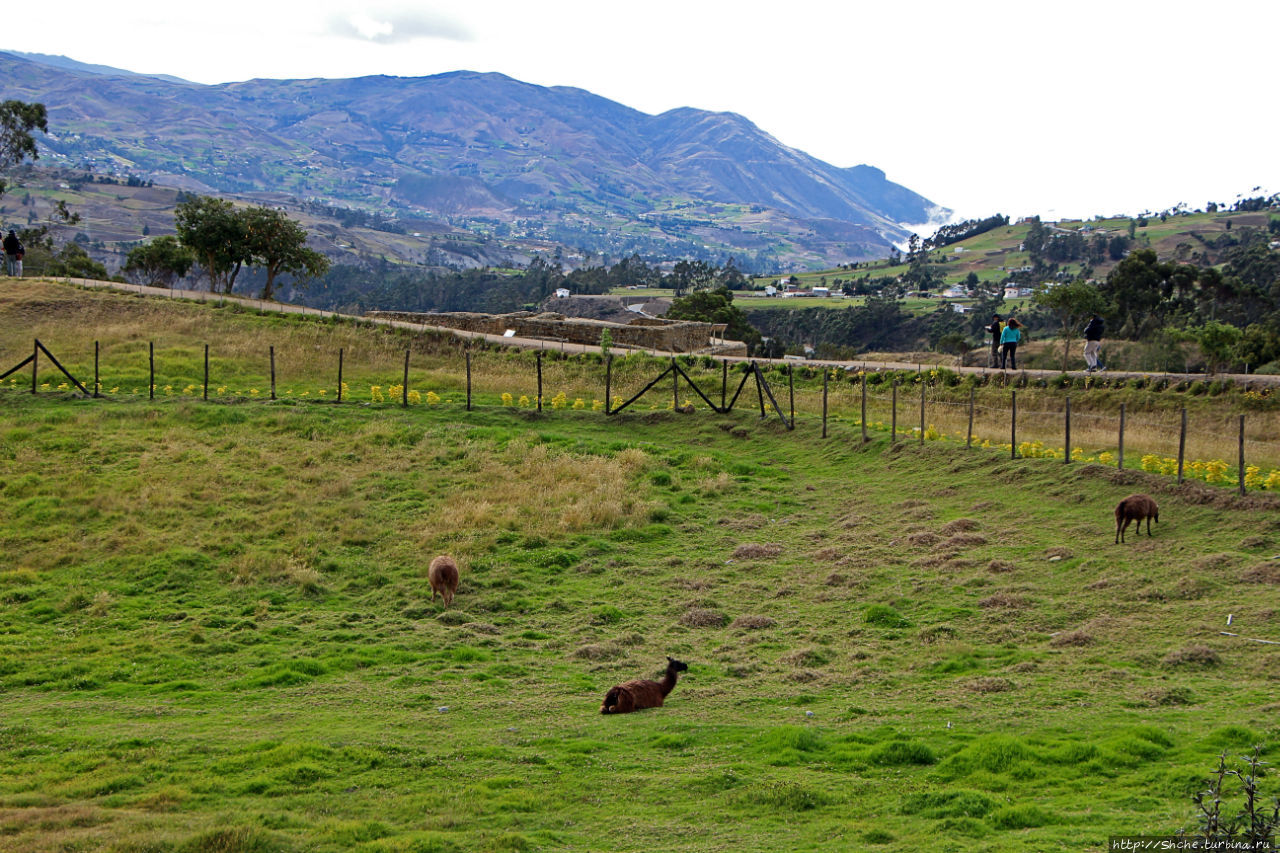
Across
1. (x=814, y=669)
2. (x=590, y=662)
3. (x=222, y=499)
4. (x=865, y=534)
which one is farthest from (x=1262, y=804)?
(x=222, y=499)

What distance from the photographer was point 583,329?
2016 inches

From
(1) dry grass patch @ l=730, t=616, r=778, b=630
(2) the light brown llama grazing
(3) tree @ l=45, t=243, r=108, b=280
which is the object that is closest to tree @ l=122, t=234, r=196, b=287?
(3) tree @ l=45, t=243, r=108, b=280

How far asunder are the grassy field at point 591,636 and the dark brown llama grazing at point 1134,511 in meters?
0.49

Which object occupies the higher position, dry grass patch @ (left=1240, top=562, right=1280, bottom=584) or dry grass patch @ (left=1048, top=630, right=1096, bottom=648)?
dry grass patch @ (left=1240, top=562, right=1280, bottom=584)

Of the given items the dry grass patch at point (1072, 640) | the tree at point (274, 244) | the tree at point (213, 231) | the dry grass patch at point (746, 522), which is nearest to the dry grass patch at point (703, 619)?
the dry grass patch at point (1072, 640)

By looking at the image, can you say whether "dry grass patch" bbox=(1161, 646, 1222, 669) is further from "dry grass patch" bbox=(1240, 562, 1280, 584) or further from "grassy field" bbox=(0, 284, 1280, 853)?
"dry grass patch" bbox=(1240, 562, 1280, 584)

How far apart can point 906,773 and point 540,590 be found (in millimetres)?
10443

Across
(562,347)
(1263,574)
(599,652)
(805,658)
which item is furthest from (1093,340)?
(599,652)

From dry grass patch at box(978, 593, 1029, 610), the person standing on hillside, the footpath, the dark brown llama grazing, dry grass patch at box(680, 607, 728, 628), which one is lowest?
dry grass patch at box(680, 607, 728, 628)

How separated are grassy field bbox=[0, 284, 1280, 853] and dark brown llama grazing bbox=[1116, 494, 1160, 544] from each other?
49 centimetres

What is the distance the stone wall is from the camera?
49438mm

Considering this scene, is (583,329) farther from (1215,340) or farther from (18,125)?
(18,125)

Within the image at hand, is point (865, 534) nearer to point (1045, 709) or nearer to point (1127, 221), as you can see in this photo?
point (1045, 709)

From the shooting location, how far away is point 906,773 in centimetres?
1098
